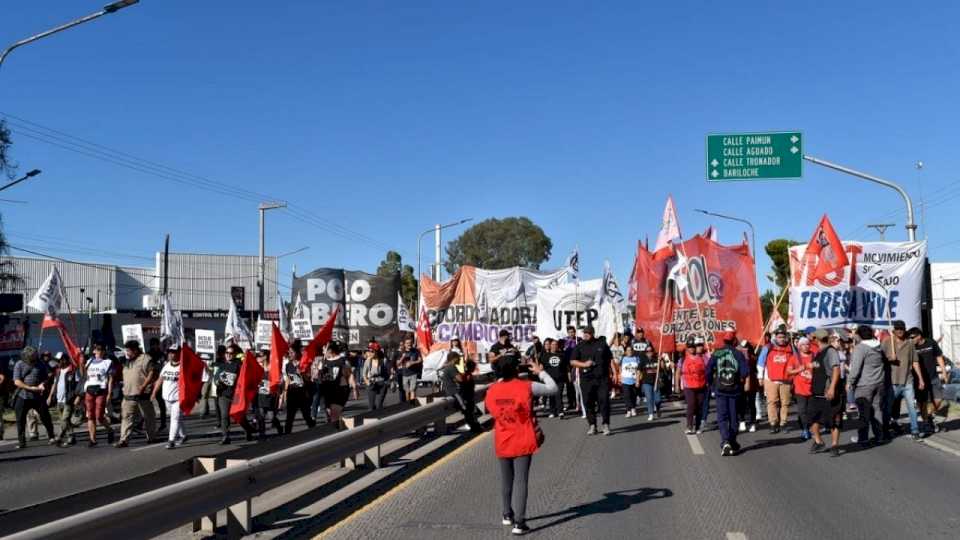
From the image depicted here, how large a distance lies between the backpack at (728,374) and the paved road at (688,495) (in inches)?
36.8

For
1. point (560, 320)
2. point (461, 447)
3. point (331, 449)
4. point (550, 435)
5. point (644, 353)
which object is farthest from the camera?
point (560, 320)

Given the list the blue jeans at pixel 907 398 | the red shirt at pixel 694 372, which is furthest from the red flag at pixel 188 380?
the blue jeans at pixel 907 398

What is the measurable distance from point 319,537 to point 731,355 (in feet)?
24.0

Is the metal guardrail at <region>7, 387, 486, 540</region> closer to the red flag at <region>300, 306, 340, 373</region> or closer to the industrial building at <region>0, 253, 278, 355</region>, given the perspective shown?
the red flag at <region>300, 306, 340, 373</region>

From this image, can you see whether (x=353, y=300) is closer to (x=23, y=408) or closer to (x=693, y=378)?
(x=23, y=408)

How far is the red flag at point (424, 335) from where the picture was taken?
2788 cm

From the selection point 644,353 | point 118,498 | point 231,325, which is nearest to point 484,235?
point 231,325

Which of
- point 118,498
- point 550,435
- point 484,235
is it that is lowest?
point 550,435

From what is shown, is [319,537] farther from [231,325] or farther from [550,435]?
[231,325]

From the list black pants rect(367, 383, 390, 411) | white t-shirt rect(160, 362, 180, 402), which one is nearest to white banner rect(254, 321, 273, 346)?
black pants rect(367, 383, 390, 411)

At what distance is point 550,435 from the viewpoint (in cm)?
1595

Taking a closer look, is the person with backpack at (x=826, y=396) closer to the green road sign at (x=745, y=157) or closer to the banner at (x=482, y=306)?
the green road sign at (x=745, y=157)

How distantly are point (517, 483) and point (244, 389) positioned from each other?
27.4 feet

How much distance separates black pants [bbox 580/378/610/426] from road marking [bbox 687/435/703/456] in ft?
4.77
